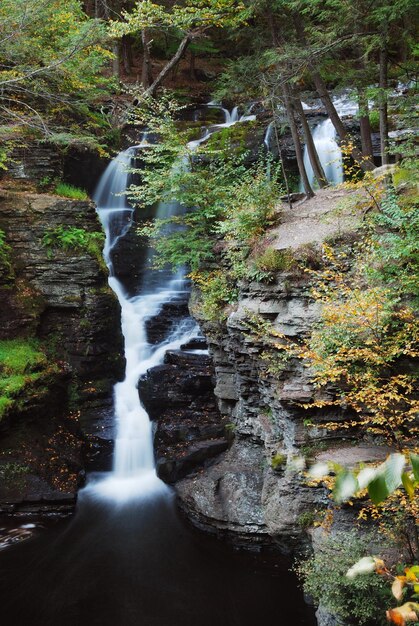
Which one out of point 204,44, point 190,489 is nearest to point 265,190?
point 190,489

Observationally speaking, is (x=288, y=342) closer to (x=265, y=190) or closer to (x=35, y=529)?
(x=265, y=190)

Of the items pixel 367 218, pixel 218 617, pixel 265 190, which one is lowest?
pixel 218 617

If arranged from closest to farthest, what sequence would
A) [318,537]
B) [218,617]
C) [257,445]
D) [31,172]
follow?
[318,537], [218,617], [257,445], [31,172]

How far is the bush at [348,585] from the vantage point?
5.75m

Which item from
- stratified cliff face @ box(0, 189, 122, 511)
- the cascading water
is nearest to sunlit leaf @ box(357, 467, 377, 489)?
stratified cliff face @ box(0, 189, 122, 511)

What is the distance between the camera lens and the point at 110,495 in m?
10.8

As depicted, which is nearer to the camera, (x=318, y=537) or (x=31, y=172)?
(x=318, y=537)

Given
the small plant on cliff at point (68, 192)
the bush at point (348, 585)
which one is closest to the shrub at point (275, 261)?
the bush at point (348, 585)

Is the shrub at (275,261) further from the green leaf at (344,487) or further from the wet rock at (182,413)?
the green leaf at (344,487)

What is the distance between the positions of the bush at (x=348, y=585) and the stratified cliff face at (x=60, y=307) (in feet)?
22.8

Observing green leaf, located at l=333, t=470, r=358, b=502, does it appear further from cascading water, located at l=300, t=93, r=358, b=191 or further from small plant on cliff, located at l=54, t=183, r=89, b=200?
cascading water, located at l=300, t=93, r=358, b=191

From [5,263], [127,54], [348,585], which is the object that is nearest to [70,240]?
[5,263]

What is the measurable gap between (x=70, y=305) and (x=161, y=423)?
13.3ft

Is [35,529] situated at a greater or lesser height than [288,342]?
lesser
